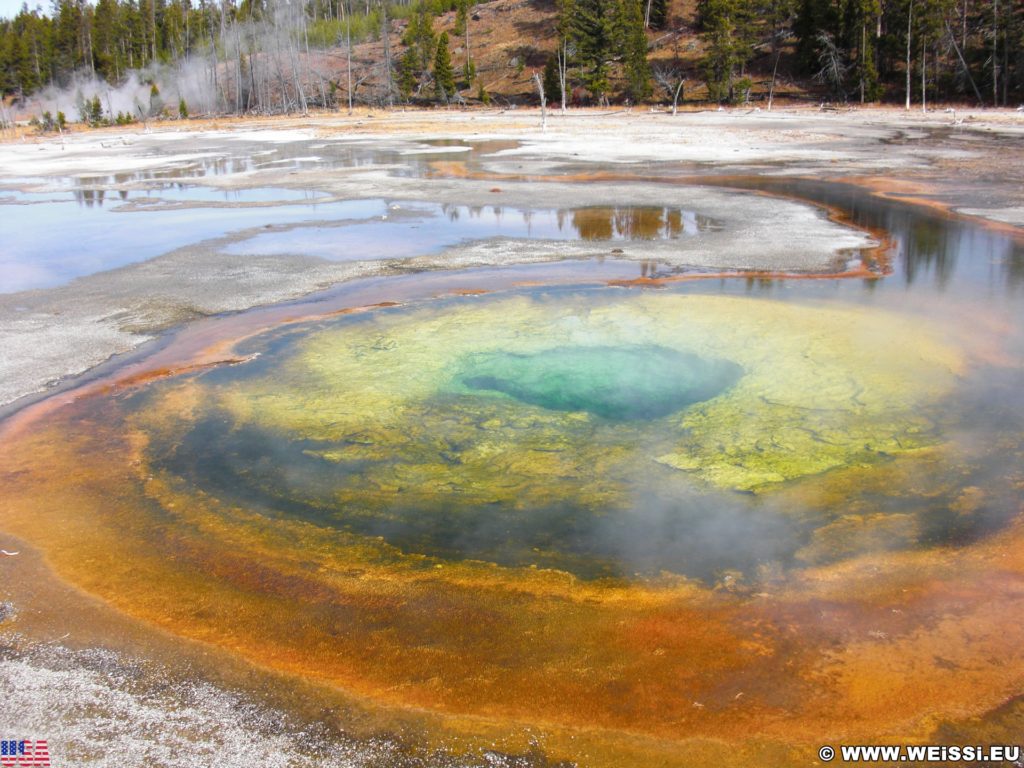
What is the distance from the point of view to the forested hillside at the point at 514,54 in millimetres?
40438

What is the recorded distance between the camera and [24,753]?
9.68ft

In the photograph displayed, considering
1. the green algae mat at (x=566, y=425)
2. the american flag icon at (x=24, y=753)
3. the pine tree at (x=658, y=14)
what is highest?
the pine tree at (x=658, y=14)

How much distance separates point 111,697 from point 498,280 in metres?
6.89

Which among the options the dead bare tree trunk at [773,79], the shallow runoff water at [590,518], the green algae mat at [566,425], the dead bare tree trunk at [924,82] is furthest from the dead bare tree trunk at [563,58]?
the shallow runoff water at [590,518]

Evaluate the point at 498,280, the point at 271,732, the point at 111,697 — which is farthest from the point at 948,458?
the point at 498,280

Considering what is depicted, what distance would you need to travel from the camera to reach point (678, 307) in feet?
26.8

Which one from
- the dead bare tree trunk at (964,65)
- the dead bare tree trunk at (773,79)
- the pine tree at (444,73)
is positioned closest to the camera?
the dead bare tree trunk at (964,65)

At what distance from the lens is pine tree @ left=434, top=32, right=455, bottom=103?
2105 inches

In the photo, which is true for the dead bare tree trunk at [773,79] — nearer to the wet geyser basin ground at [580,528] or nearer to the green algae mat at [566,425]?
the green algae mat at [566,425]

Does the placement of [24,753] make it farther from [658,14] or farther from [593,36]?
[658,14]

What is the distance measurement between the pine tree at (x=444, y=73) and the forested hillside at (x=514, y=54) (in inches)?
3.5

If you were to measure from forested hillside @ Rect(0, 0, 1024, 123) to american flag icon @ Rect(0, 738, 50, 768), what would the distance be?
1638 inches

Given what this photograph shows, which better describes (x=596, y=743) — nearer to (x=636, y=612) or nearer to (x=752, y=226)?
(x=636, y=612)

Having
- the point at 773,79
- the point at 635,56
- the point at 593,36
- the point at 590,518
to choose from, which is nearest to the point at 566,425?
the point at 590,518
